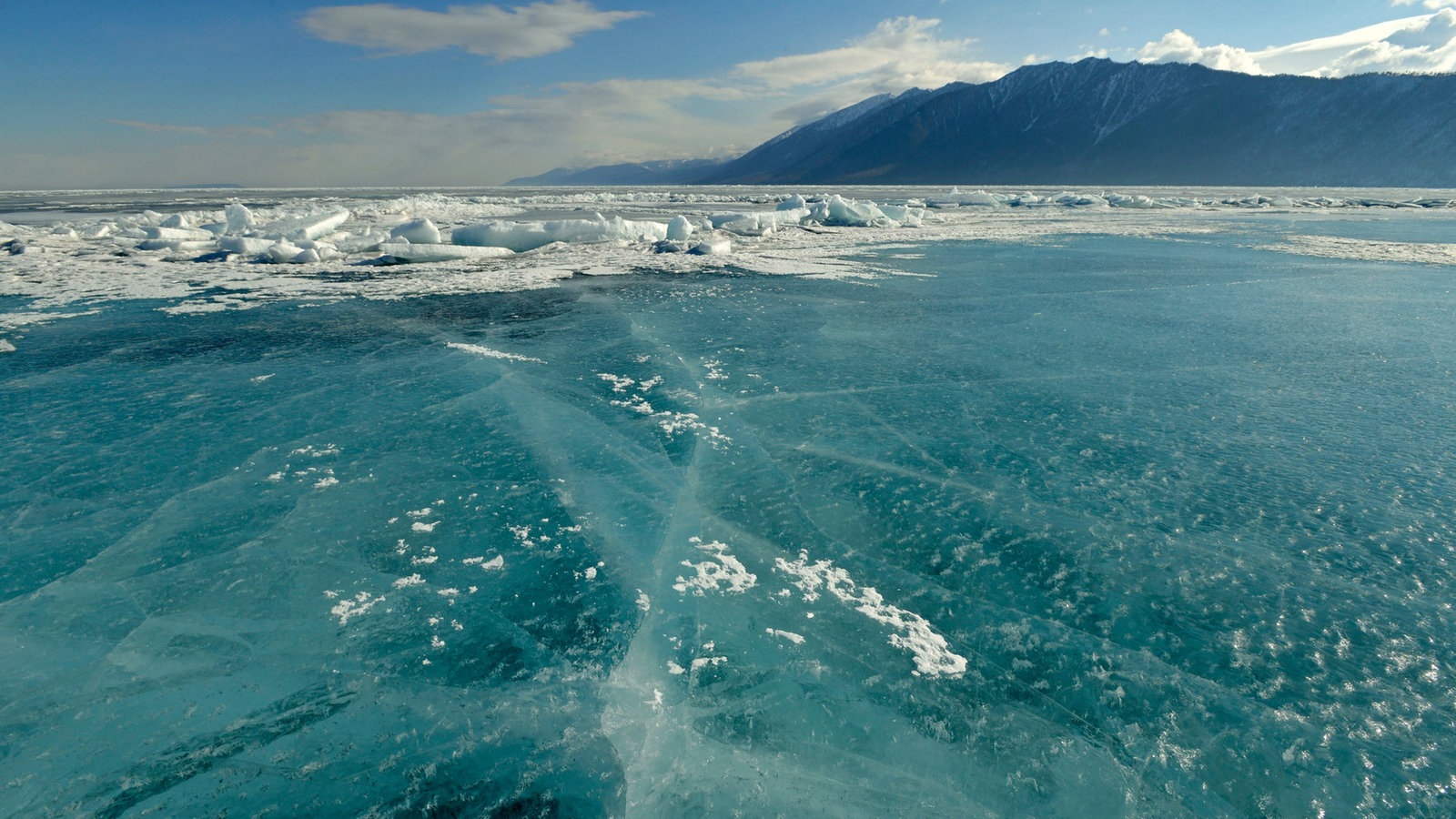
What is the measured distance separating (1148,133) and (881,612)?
16973 centimetres

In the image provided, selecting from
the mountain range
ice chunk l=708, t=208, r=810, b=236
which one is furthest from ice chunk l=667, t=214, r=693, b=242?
the mountain range

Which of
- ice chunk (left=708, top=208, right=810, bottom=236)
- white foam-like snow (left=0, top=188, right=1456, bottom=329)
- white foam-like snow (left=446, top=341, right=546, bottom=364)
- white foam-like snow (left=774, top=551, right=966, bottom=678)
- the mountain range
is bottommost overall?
white foam-like snow (left=774, top=551, right=966, bottom=678)

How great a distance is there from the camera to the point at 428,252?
1584 centimetres

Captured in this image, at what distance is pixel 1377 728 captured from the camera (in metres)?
2.68

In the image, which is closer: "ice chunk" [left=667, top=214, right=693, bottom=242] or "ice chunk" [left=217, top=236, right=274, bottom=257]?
"ice chunk" [left=217, top=236, right=274, bottom=257]

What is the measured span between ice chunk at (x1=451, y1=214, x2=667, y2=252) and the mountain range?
119359mm

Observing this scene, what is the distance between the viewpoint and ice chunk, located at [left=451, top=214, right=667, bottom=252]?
17.5 meters

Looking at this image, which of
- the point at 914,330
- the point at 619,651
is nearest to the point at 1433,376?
the point at 914,330

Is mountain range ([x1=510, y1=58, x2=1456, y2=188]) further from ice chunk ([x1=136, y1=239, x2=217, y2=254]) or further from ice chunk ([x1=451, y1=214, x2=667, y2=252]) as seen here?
ice chunk ([x1=136, y1=239, x2=217, y2=254])

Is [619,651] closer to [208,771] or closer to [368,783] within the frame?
[368,783]

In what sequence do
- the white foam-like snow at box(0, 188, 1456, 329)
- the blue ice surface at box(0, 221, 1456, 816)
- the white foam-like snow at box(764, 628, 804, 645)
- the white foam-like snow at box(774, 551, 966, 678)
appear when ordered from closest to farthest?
the blue ice surface at box(0, 221, 1456, 816) < the white foam-like snow at box(774, 551, 966, 678) < the white foam-like snow at box(764, 628, 804, 645) < the white foam-like snow at box(0, 188, 1456, 329)

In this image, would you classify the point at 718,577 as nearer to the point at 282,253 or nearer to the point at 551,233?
the point at 282,253

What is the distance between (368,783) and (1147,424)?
597cm

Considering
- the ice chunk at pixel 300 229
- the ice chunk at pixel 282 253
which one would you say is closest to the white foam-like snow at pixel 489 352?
the ice chunk at pixel 282 253
